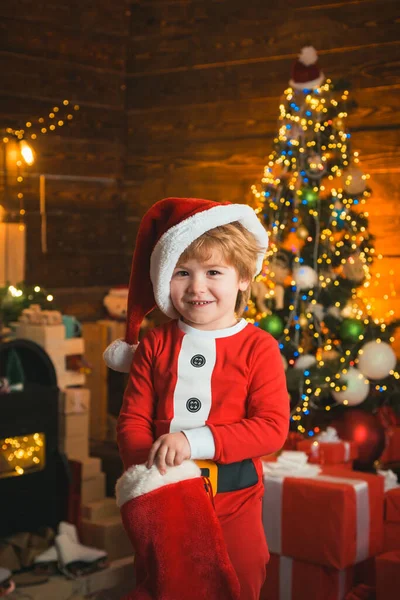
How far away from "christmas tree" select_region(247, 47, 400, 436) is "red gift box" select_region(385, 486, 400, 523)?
0.58 m

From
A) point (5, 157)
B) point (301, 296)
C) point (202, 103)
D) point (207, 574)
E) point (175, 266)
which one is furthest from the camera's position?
point (202, 103)

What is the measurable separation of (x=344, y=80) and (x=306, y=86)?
18 centimetres

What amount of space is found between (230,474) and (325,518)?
45.8 inches

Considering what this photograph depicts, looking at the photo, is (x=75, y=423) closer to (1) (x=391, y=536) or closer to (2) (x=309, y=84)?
(1) (x=391, y=536)

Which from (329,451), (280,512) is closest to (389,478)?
(329,451)

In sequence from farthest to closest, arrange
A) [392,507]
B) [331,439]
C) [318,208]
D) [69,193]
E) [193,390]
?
[69,193]
[318,208]
[331,439]
[392,507]
[193,390]

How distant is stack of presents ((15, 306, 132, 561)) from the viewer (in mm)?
3469

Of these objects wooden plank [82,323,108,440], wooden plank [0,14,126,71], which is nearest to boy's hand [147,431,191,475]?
wooden plank [82,323,108,440]

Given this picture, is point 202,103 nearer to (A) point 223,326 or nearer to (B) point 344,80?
(B) point 344,80

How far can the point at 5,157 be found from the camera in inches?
161

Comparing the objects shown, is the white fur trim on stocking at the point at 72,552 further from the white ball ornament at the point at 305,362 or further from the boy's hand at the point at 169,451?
the boy's hand at the point at 169,451

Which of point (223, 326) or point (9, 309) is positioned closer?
point (223, 326)

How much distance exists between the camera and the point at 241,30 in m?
4.27

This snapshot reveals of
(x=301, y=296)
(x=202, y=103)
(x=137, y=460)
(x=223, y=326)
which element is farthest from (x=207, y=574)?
(x=202, y=103)
